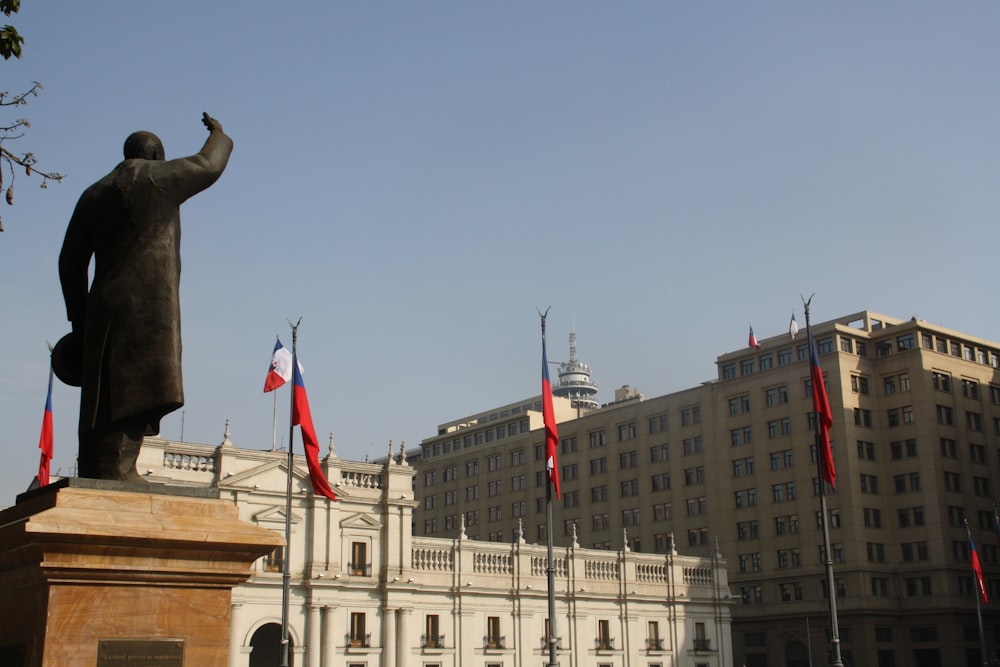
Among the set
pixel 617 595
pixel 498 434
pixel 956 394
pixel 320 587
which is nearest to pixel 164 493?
pixel 320 587

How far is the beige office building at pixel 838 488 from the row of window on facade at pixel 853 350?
116 millimetres

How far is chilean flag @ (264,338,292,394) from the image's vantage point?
41000 mm

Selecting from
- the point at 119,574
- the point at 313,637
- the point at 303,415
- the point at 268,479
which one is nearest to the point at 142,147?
the point at 119,574

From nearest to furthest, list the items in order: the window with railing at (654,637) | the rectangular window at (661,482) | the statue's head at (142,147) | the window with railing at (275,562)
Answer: the statue's head at (142,147), the window with railing at (275,562), the window with railing at (654,637), the rectangular window at (661,482)

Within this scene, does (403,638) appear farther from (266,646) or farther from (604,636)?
(604,636)

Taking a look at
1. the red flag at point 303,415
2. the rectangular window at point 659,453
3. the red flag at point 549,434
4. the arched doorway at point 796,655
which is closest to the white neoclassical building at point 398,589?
the red flag at point 303,415

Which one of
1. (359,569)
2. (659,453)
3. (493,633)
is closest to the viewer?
(359,569)

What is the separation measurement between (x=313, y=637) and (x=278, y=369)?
45.4 feet

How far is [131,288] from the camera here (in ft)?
29.0

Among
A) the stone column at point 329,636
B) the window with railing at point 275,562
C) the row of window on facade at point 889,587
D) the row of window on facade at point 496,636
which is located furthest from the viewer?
the row of window on facade at point 889,587

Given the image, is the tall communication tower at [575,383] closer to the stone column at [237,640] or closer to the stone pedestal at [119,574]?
the stone column at [237,640]

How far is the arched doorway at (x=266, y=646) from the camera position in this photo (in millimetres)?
48812

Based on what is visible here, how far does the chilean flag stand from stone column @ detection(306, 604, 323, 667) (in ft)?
40.0

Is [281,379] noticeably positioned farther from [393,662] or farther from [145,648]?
[145,648]
